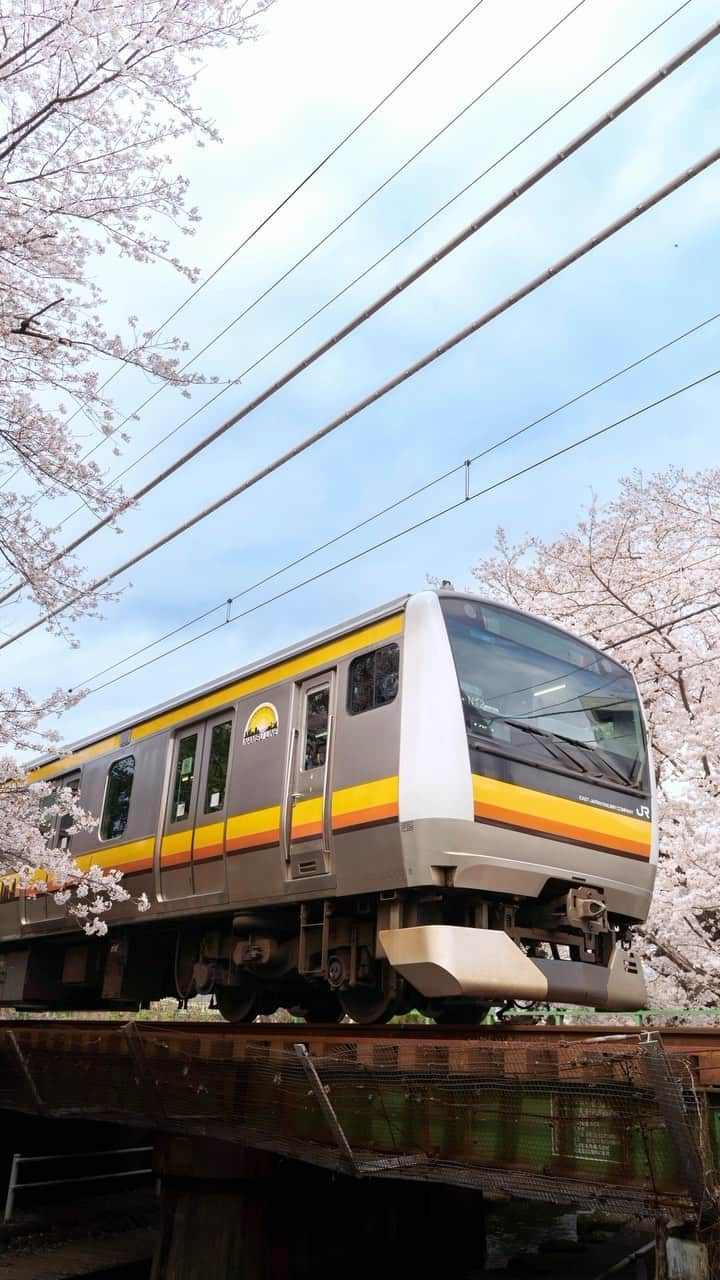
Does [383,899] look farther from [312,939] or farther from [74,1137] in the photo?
[74,1137]

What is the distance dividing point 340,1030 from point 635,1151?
125 inches

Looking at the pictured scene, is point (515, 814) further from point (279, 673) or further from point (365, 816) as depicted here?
point (279, 673)

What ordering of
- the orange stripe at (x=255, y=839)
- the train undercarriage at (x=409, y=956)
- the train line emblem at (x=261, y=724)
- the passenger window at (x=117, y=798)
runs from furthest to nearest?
the passenger window at (x=117, y=798) < the train line emblem at (x=261, y=724) < the orange stripe at (x=255, y=839) < the train undercarriage at (x=409, y=956)

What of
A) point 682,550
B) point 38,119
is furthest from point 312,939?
point 682,550

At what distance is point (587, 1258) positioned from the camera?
10.2m

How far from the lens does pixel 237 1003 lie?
918 cm

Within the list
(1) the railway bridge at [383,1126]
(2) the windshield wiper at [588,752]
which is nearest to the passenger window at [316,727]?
(2) the windshield wiper at [588,752]

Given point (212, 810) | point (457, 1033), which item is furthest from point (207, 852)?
point (457, 1033)

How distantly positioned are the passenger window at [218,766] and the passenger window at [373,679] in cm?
164

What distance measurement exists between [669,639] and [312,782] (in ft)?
27.7

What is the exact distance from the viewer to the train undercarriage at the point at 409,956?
6395 millimetres

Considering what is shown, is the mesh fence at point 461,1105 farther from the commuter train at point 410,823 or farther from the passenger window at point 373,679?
the passenger window at point 373,679

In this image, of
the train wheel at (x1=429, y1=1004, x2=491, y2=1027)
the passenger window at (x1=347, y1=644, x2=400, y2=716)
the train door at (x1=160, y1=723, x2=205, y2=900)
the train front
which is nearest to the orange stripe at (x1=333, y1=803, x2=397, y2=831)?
the train front

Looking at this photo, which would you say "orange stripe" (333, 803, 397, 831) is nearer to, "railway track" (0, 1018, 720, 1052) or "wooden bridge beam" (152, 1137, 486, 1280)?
"railway track" (0, 1018, 720, 1052)
